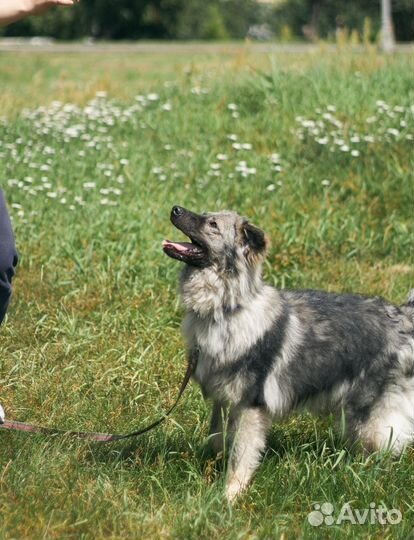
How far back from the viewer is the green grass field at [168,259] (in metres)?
3.91

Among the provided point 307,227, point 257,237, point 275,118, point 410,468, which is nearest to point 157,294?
point 307,227

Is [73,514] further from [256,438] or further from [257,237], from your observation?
[257,237]

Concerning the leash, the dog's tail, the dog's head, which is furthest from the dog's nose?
the dog's tail

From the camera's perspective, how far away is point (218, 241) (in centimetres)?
428

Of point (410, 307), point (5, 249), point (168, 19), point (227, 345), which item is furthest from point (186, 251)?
point (168, 19)

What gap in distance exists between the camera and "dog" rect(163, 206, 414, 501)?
4.25 meters

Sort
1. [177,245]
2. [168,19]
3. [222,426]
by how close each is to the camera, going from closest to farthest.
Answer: [177,245], [222,426], [168,19]

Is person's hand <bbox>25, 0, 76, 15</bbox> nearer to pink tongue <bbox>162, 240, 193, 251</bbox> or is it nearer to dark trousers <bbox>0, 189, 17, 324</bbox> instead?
dark trousers <bbox>0, 189, 17, 324</bbox>

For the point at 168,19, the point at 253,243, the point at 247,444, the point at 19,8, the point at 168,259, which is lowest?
the point at 247,444

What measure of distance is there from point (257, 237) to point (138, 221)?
299 centimetres

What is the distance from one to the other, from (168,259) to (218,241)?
231cm

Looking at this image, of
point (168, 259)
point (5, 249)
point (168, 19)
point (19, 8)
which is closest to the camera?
point (19, 8)

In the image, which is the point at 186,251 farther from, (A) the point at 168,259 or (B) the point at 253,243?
(A) the point at 168,259

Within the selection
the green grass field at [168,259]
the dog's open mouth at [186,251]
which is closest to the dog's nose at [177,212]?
the dog's open mouth at [186,251]
